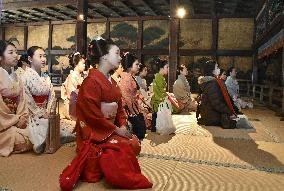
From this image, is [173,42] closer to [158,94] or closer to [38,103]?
[158,94]

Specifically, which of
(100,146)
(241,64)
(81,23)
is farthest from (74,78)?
(241,64)

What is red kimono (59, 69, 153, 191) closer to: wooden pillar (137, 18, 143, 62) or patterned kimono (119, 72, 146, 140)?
patterned kimono (119, 72, 146, 140)

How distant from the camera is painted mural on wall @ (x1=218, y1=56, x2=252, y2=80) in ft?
55.9

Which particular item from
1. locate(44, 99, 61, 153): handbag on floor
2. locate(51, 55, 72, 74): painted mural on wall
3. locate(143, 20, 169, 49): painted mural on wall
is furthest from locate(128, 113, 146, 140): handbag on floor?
locate(51, 55, 72, 74): painted mural on wall

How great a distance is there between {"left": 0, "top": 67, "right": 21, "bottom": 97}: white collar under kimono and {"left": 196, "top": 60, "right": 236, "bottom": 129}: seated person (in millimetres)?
3971

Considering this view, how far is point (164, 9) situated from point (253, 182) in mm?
14447

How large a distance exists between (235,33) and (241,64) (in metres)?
1.73

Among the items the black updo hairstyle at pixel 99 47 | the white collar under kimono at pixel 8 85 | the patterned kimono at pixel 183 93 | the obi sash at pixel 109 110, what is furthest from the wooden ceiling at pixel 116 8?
the obi sash at pixel 109 110

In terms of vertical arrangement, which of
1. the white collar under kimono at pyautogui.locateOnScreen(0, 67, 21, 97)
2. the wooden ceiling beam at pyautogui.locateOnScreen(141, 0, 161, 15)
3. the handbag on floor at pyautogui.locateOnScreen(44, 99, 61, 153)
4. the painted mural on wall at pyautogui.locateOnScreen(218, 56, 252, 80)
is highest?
the wooden ceiling beam at pyautogui.locateOnScreen(141, 0, 161, 15)

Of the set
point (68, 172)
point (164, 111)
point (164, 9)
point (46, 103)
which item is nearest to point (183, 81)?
point (164, 111)

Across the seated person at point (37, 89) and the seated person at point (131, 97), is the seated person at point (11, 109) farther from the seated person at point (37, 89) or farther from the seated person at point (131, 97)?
the seated person at point (131, 97)

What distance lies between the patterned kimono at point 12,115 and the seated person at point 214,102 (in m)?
3.89

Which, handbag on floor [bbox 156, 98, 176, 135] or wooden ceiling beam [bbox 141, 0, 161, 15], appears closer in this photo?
handbag on floor [bbox 156, 98, 176, 135]

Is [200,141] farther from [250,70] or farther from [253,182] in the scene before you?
[250,70]
